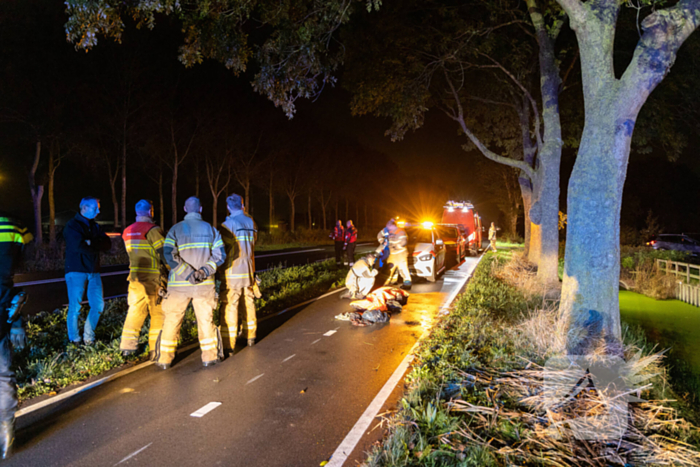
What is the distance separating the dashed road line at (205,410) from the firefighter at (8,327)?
1488 millimetres

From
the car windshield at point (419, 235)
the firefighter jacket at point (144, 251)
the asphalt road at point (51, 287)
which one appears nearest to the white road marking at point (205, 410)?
the firefighter jacket at point (144, 251)

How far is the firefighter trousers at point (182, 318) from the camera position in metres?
5.52

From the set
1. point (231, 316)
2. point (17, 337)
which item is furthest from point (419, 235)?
point (17, 337)

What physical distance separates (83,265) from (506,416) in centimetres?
590

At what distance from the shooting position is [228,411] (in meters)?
4.41

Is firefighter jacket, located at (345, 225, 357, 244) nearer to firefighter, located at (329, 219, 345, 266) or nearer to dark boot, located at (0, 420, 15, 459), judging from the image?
firefighter, located at (329, 219, 345, 266)

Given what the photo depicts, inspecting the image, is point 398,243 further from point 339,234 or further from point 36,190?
point 36,190

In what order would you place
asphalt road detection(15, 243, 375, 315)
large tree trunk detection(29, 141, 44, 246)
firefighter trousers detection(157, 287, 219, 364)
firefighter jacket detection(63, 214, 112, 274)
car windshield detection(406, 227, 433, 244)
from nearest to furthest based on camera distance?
firefighter trousers detection(157, 287, 219, 364), firefighter jacket detection(63, 214, 112, 274), asphalt road detection(15, 243, 375, 315), car windshield detection(406, 227, 433, 244), large tree trunk detection(29, 141, 44, 246)

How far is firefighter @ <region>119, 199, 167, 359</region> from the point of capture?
19.8 ft

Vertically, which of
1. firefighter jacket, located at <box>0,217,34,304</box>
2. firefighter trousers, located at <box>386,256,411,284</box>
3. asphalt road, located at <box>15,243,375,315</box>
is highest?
firefighter jacket, located at <box>0,217,34,304</box>

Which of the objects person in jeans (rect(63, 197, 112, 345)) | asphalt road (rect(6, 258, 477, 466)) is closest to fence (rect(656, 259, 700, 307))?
asphalt road (rect(6, 258, 477, 466))

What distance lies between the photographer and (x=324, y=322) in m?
8.32

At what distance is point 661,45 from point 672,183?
232 ft

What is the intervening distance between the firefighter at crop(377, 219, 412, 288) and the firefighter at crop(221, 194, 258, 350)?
19.8 feet
